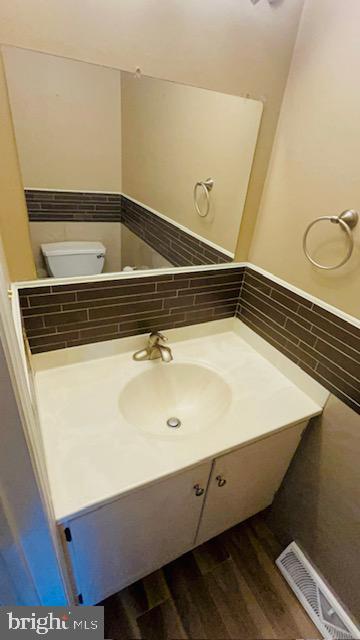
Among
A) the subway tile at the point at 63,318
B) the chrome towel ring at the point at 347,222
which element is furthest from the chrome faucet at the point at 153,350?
the chrome towel ring at the point at 347,222

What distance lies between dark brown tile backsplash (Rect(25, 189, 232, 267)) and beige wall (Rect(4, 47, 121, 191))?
1.3 inches

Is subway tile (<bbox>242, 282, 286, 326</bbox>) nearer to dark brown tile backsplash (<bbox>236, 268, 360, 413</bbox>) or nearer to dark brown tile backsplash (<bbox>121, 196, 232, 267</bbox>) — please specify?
dark brown tile backsplash (<bbox>236, 268, 360, 413</bbox>)

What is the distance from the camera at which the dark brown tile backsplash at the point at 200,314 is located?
896 millimetres

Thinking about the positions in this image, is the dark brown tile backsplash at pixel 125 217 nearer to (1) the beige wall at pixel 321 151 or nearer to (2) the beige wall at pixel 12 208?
(2) the beige wall at pixel 12 208

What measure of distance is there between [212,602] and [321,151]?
5.30ft

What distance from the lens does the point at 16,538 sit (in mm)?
447

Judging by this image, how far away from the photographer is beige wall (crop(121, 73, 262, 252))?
34.0 inches

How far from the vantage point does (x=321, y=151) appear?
2.80ft

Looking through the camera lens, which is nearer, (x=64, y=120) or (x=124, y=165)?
(x=64, y=120)

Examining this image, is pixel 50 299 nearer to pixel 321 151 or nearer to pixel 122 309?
pixel 122 309

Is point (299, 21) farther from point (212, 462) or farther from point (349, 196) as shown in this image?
point (212, 462)

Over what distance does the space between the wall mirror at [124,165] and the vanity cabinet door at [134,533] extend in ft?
2.23

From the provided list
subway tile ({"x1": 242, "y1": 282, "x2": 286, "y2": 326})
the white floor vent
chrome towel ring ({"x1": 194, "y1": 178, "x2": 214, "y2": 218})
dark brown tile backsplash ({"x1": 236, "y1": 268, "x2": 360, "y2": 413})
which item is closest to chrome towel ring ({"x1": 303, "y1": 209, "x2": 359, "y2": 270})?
dark brown tile backsplash ({"x1": 236, "y1": 268, "x2": 360, "y2": 413})

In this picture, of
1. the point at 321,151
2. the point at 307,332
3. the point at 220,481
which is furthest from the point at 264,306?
the point at 220,481
